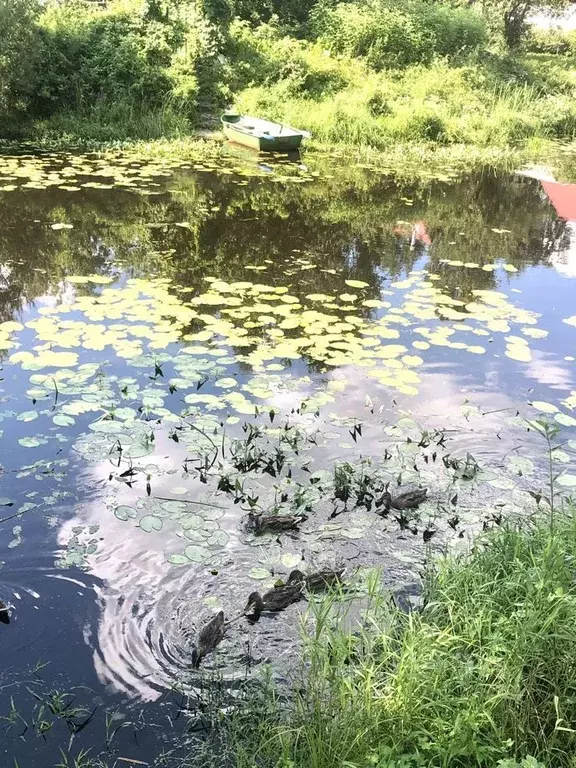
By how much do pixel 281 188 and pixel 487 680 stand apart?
8.07 m

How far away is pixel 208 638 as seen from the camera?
247cm

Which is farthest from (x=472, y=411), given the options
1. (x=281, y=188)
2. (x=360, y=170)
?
(x=360, y=170)

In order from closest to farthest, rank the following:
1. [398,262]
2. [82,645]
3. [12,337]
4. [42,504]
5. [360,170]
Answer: [82,645] → [42,504] → [12,337] → [398,262] → [360,170]

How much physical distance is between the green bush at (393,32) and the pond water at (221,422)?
10.3 metres

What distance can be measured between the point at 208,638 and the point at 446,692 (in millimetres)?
849

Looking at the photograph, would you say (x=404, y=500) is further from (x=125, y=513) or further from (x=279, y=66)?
(x=279, y=66)

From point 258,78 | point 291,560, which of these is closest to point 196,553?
point 291,560

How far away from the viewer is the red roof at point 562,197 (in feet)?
29.7

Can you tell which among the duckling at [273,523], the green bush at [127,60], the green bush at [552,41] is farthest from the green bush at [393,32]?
the duckling at [273,523]

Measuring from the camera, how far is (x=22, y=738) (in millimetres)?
2139

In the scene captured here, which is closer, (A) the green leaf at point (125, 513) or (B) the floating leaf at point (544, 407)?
(A) the green leaf at point (125, 513)

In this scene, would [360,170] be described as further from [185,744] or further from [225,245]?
[185,744]

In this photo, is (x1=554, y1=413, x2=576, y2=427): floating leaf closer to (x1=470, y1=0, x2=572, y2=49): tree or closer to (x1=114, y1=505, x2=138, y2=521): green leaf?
(x1=114, y1=505, x2=138, y2=521): green leaf

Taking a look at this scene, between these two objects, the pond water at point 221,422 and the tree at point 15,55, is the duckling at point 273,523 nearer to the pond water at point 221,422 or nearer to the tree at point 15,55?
the pond water at point 221,422
